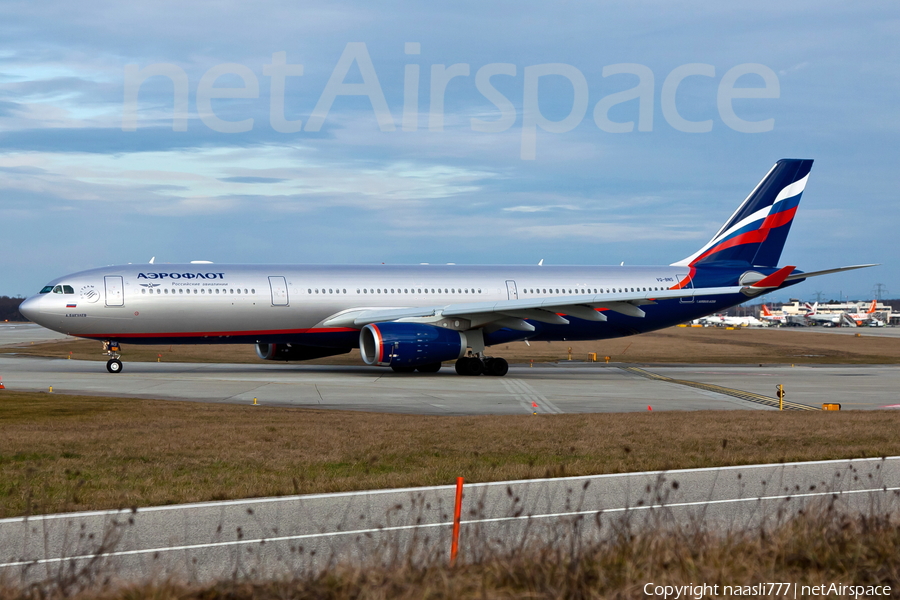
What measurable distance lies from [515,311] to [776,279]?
11604mm

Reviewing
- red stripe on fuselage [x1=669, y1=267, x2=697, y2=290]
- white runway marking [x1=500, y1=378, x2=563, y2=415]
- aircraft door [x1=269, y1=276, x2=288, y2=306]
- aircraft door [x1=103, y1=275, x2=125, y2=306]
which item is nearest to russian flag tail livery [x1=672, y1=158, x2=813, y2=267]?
red stripe on fuselage [x1=669, y1=267, x2=697, y2=290]

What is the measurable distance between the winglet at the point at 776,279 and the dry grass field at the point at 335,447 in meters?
16.5

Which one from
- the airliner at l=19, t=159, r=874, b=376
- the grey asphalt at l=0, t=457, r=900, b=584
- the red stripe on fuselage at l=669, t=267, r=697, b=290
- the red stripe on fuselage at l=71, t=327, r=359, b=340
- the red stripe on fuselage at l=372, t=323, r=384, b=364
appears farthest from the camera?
the red stripe on fuselage at l=669, t=267, r=697, b=290

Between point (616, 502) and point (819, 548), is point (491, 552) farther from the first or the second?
point (616, 502)

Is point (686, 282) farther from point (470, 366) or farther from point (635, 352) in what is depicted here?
point (635, 352)

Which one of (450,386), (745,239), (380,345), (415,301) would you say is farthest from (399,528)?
(745,239)

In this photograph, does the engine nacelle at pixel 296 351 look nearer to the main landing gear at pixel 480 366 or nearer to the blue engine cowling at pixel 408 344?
the blue engine cowling at pixel 408 344

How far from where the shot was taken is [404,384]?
96.5 ft

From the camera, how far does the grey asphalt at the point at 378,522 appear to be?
710cm

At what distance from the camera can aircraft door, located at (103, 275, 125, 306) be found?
31.2 m

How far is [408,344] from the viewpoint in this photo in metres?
31.2

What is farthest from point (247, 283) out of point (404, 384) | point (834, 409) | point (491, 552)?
point (491, 552)

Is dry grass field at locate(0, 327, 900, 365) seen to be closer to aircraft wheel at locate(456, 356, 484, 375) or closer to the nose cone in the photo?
aircraft wheel at locate(456, 356, 484, 375)

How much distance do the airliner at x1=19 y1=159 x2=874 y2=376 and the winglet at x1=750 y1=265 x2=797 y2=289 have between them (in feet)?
0.14
